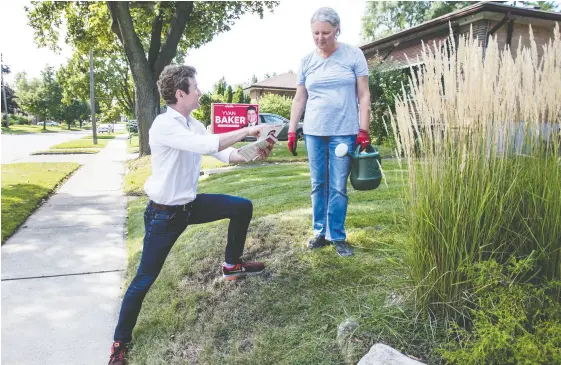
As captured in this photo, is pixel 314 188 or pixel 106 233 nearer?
pixel 314 188

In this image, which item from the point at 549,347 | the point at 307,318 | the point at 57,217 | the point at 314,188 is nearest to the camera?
the point at 549,347

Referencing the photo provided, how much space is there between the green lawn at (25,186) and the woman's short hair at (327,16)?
515 cm

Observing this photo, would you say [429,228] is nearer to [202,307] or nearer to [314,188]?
[314,188]

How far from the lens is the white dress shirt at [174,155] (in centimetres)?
274

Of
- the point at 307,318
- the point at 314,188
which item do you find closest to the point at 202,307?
the point at 307,318

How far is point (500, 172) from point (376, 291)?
1115 millimetres

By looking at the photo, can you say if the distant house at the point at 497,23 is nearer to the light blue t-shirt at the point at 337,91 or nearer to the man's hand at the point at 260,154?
the light blue t-shirt at the point at 337,91

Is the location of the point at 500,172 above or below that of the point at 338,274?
above

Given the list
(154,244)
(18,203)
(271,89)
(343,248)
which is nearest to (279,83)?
(271,89)

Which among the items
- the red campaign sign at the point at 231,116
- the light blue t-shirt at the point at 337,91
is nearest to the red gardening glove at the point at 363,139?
the light blue t-shirt at the point at 337,91

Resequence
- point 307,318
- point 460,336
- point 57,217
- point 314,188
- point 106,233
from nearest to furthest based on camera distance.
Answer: point 460,336
point 307,318
point 314,188
point 106,233
point 57,217

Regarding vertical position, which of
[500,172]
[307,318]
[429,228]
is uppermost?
[500,172]

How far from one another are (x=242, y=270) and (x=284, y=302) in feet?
1.81

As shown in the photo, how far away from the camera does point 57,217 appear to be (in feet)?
23.0
